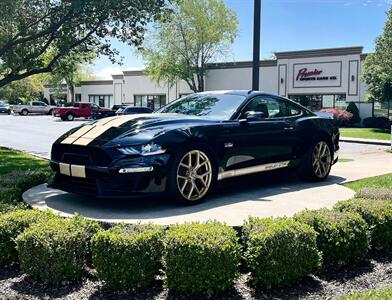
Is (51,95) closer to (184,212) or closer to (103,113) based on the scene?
(103,113)

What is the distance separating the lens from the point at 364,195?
5258mm

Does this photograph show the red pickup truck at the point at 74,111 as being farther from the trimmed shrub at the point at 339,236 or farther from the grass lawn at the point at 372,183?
the trimmed shrub at the point at 339,236

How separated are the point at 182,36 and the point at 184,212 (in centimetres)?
3553

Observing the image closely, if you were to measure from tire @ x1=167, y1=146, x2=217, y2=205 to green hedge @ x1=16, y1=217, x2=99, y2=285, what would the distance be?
1.44 m

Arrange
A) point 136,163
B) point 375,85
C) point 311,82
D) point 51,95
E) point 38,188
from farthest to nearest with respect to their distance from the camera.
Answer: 1. point 51,95
2. point 311,82
3. point 375,85
4. point 38,188
5. point 136,163

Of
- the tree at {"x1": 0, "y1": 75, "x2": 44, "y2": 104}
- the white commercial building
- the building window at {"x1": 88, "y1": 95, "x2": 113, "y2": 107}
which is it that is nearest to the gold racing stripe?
the white commercial building

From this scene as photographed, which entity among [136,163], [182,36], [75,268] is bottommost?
[75,268]

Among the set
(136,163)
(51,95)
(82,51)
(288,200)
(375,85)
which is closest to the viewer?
(136,163)

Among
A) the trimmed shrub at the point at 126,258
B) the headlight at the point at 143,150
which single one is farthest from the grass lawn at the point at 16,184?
the trimmed shrub at the point at 126,258

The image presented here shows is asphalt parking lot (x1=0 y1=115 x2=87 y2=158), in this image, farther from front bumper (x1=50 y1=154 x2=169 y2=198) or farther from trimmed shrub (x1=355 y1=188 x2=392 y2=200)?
trimmed shrub (x1=355 y1=188 x2=392 y2=200)

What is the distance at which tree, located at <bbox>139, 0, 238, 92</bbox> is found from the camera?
3841 centimetres

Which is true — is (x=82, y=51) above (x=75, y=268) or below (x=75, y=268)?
above

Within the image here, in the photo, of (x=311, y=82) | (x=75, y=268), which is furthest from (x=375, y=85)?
(x=75, y=268)

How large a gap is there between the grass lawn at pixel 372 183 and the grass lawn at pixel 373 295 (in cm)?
352
